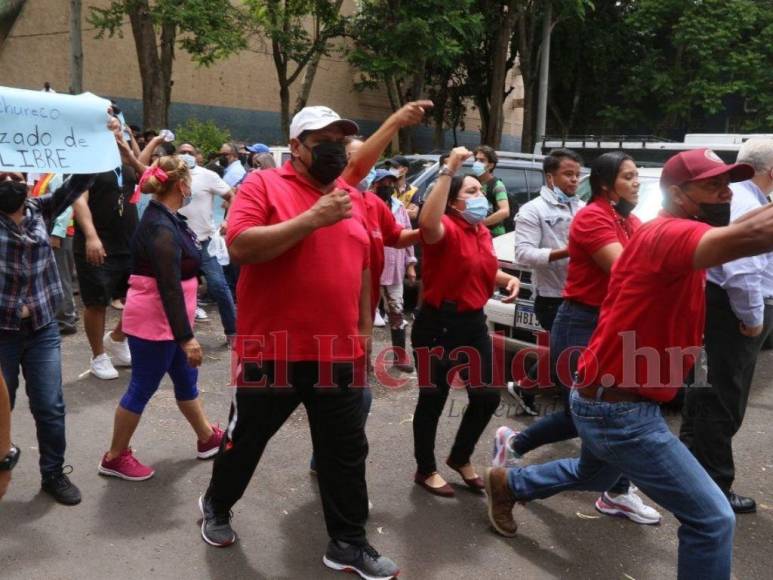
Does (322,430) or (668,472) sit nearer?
(668,472)

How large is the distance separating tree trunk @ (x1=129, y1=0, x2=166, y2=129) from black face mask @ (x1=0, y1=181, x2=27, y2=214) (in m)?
10.1

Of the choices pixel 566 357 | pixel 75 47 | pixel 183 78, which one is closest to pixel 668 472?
pixel 566 357

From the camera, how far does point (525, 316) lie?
18.1ft

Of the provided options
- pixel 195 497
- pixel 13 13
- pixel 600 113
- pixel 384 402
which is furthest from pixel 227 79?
pixel 195 497

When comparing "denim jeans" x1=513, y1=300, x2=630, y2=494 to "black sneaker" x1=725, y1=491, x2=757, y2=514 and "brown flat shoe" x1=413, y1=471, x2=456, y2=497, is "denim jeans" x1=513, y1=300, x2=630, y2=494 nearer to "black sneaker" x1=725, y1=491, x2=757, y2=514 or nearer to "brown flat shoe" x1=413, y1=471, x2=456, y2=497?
"brown flat shoe" x1=413, y1=471, x2=456, y2=497

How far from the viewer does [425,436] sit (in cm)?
411

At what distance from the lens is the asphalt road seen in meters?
3.35

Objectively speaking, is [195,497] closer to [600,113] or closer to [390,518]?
[390,518]

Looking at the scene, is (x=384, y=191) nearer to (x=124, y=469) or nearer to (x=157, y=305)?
(x=157, y=305)

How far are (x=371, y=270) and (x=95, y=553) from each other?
178 cm

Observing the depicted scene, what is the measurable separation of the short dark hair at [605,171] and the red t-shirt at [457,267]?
653 millimetres

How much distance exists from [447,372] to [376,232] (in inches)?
40.3

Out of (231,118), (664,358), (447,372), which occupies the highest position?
(231,118)

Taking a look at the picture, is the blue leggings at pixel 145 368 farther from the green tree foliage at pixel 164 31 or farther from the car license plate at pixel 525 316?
the green tree foliage at pixel 164 31
